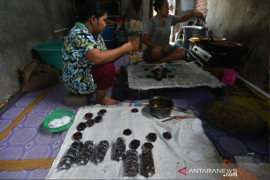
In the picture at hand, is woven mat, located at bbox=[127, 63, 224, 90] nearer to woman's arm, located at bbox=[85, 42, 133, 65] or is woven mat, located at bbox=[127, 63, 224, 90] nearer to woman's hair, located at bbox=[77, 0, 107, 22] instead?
woman's arm, located at bbox=[85, 42, 133, 65]

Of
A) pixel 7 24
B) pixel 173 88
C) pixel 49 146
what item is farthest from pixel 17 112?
pixel 173 88

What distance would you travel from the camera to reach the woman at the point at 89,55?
190cm

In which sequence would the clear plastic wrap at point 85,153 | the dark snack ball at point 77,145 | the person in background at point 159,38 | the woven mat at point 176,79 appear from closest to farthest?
the clear plastic wrap at point 85,153 < the dark snack ball at point 77,145 < the woven mat at point 176,79 < the person in background at point 159,38

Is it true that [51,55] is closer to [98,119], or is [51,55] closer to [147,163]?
[98,119]

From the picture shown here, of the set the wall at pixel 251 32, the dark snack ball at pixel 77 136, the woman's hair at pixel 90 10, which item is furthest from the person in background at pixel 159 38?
the dark snack ball at pixel 77 136

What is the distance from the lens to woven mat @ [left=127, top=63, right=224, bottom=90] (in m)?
2.62

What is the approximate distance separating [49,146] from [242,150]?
2.32 m

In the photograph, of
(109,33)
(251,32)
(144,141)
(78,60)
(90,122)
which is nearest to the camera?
(144,141)

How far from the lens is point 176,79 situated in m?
2.82

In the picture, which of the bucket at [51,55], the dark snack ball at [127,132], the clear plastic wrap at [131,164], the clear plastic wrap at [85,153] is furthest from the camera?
the bucket at [51,55]

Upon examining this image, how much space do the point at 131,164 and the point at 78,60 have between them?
155 centimetres

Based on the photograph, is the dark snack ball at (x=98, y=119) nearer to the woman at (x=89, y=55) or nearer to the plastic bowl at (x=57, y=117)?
the plastic bowl at (x=57, y=117)

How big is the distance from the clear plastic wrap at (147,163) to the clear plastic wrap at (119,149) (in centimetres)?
21

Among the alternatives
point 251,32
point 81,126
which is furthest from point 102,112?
point 251,32
